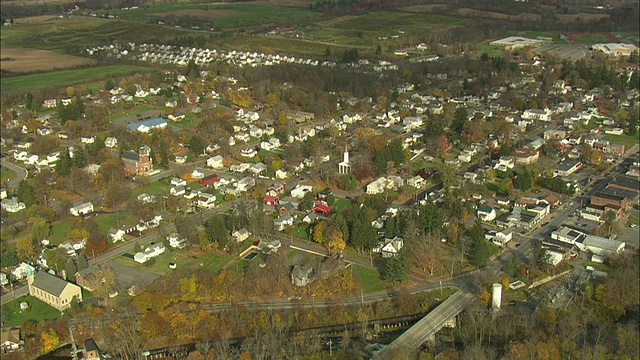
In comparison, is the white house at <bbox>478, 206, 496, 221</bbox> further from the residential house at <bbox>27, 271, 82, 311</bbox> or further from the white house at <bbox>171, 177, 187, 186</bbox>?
the residential house at <bbox>27, 271, 82, 311</bbox>

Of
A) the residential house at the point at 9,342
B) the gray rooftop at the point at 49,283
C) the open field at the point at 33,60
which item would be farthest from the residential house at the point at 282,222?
the open field at the point at 33,60

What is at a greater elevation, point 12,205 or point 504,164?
point 12,205

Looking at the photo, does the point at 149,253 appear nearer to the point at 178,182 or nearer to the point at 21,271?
the point at 21,271

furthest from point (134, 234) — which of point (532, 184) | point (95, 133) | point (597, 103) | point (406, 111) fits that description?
point (597, 103)

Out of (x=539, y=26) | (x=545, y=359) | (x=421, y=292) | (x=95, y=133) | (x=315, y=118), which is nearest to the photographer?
(x=545, y=359)

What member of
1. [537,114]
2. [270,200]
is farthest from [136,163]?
[537,114]

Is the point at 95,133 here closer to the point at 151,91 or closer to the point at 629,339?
the point at 151,91

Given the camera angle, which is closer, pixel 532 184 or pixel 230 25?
pixel 532 184
